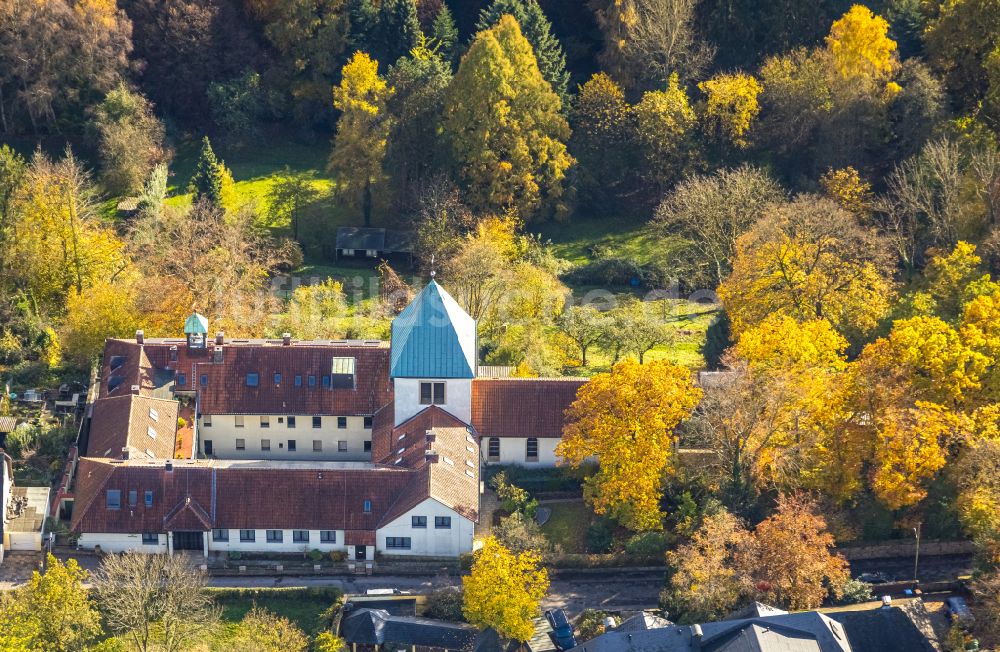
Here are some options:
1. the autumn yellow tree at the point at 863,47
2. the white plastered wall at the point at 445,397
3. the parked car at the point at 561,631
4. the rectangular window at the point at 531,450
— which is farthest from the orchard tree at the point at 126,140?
the parked car at the point at 561,631

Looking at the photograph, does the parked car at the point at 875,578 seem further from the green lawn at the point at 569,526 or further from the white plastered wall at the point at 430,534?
the white plastered wall at the point at 430,534

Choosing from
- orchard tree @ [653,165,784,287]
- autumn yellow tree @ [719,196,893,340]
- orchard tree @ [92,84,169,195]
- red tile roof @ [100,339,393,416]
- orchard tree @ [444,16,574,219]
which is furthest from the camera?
orchard tree @ [92,84,169,195]

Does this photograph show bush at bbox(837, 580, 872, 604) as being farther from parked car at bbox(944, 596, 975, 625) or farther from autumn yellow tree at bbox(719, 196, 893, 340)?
autumn yellow tree at bbox(719, 196, 893, 340)

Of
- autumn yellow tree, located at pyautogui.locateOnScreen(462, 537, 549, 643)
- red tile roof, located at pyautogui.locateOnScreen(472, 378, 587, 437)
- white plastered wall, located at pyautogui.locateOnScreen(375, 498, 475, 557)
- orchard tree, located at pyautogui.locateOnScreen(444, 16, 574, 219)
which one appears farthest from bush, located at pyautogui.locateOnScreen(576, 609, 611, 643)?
orchard tree, located at pyautogui.locateOnScreen(444, 16, 574, 219)

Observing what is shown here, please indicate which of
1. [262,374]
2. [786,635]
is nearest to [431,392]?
[262,374]

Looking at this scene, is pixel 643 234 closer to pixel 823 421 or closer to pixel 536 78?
pixel 536 78

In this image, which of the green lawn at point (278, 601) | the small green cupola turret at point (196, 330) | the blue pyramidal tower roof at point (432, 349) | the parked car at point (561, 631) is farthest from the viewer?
the small green cupola turret at point (196, 330)
